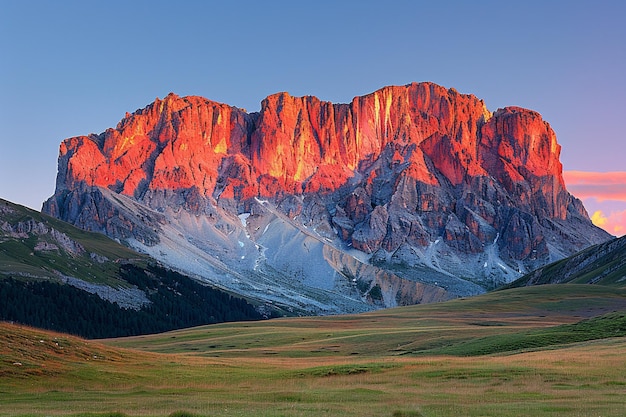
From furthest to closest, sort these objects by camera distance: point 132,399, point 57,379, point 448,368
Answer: point 448,368 < point 57,379 < point 132,399

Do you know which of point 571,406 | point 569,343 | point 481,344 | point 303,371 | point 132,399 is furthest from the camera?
point 481,344

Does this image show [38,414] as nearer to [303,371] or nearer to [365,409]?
[365,409]

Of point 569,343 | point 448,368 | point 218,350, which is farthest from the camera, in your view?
point 218,350

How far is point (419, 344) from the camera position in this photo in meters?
98.6

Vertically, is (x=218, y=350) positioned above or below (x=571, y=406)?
below

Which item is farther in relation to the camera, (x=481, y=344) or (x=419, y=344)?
(x=419, y=344)

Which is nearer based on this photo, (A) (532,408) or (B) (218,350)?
(A) (532,408)

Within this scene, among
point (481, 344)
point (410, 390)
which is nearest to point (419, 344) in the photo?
point (481, 344)

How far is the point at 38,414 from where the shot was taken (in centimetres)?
3603

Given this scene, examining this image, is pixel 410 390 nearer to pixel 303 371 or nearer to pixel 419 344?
pixel 303 371

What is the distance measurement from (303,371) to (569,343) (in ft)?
99.8

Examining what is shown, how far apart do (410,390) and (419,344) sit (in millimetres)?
52739

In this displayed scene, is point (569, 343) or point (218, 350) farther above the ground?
point (569, 343)

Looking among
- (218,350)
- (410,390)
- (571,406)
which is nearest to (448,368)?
(410,390)
